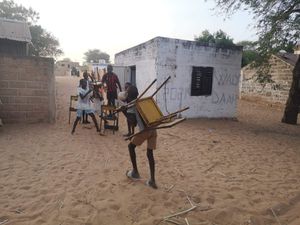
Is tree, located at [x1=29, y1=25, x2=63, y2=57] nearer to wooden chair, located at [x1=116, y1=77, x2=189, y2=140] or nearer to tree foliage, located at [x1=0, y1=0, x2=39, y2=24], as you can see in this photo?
tree foliage, located at [x1=0, y1=0, x2=39, y2=24]

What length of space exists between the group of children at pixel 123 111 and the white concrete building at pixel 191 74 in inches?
74.4

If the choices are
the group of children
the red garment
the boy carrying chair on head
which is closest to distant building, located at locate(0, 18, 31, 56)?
the red garment

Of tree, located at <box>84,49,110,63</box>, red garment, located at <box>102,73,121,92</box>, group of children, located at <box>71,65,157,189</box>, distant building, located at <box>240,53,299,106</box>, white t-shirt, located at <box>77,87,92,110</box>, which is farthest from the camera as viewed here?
tree, located at <box>84,49,110,63</box>

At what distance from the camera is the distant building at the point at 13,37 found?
16.5 m

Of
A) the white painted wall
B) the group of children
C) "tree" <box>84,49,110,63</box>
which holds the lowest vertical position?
the group of children

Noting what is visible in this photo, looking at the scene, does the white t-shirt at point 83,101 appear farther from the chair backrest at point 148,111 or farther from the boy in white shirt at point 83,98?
the chair backrest at point 148,111

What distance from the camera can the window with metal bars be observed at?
10.6 meters

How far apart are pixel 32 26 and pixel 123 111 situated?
28365mm

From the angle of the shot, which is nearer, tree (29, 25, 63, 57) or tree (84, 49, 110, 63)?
tree (29, 25, 63, 57)

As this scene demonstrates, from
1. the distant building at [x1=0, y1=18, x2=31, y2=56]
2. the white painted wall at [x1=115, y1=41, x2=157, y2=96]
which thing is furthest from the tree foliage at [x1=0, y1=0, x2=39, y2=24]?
the white painted wall at [x1=115, y1=41, x2=157, y2=96]

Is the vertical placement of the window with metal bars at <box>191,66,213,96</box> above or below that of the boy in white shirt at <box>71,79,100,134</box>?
above

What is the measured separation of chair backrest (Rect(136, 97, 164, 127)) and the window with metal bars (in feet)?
22.1

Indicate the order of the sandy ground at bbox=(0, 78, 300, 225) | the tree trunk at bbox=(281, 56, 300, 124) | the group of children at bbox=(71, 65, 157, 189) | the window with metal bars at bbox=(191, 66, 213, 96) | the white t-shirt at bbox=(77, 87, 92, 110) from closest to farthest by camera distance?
the sandy ground at bbox=(0, 78, 300, 225)
the group of children at bbox=(71, 65, 157, 189)
the white t-shirt at bbox=(77, 87, 92, 110)
the window with metal bars at bbox=(191, 66, 213, 96)
the tree trunk at bbox=(281, 56, 300, 124)

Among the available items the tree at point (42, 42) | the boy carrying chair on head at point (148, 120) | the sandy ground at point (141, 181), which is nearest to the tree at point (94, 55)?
the tree at point (42, 42)
